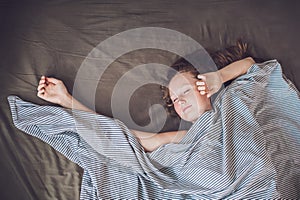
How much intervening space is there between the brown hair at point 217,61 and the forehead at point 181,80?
14 mm

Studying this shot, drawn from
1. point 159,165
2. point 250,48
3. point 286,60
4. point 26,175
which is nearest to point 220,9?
point 250,48

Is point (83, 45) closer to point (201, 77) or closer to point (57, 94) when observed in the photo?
point (57, 94)

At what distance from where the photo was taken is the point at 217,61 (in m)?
1.33

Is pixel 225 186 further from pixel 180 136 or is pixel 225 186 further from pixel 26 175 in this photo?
pixel 26 175

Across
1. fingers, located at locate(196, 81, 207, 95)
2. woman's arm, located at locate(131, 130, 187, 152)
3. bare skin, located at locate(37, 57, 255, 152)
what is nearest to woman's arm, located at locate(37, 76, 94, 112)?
bare skin, located at locate(37, 57, 255, 152)

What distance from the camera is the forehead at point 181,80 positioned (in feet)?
4.17

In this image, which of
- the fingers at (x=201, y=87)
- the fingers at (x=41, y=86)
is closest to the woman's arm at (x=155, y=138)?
the fingers at (x=201, y=87)

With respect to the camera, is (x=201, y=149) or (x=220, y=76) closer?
(x=201, y=149)

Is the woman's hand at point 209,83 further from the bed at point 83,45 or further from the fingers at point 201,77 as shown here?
the bed at point 83,45

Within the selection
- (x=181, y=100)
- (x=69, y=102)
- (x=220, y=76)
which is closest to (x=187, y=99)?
(x=181, y=100)

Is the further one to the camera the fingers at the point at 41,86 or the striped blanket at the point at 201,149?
the fingers at the point at 41,86

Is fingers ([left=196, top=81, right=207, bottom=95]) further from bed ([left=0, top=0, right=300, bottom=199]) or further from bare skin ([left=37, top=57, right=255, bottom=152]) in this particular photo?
bed ([left=0, top=0, right=300, bottom=199])

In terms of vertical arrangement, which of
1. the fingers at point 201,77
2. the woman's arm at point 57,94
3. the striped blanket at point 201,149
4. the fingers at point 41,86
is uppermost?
Result: the fingers at point 201,77

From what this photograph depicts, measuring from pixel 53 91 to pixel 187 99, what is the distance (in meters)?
0.39
